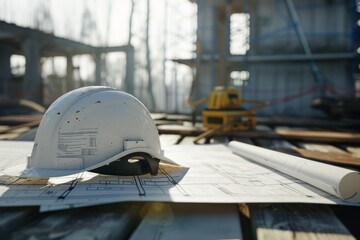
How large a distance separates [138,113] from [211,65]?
13213 millimetres

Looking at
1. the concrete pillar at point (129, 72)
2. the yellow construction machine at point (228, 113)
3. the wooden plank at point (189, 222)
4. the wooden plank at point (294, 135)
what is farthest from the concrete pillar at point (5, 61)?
the wooden plank at point (189, 222)

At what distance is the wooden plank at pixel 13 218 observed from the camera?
1.41 meters

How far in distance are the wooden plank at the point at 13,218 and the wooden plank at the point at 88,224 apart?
6cm

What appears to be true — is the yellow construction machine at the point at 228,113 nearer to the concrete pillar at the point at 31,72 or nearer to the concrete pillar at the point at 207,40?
the concrete pillar at the point at 207,40

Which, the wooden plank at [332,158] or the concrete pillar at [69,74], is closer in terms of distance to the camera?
the wooden plank at [332,158]

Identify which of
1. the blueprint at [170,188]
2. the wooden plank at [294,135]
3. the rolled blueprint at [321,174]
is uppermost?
the rolled blueprint at [321,174]

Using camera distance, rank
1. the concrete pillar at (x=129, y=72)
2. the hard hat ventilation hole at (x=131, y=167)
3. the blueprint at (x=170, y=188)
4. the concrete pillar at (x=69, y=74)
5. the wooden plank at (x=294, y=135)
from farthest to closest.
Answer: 1. the concrete pillar at (x=69, y=74)
2. the concrete pillar at (x=129, y=72)
3. the wooden plank at (x=294, y=135)
4. the hard hat ventilation hole at (x=131, y=167)
5. the blueprint at (x=170, y=188)

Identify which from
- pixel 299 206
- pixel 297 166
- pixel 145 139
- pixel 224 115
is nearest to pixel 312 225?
pixel 299 206

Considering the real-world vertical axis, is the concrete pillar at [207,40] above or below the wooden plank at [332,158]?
above

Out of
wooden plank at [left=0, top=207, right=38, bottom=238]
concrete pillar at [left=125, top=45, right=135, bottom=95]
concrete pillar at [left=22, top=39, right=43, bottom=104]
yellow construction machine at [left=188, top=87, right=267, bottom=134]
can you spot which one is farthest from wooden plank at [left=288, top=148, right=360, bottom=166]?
concrete pillar at [left=22, top=39, right=43, bottom=104]

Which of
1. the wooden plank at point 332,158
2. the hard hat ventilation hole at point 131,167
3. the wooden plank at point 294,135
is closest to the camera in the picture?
the hard hat ventilation hole at point 131,167

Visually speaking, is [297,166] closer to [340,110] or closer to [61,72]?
[340,110]

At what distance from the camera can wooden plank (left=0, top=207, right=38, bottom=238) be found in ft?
4.62

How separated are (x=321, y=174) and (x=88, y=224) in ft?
4.35
